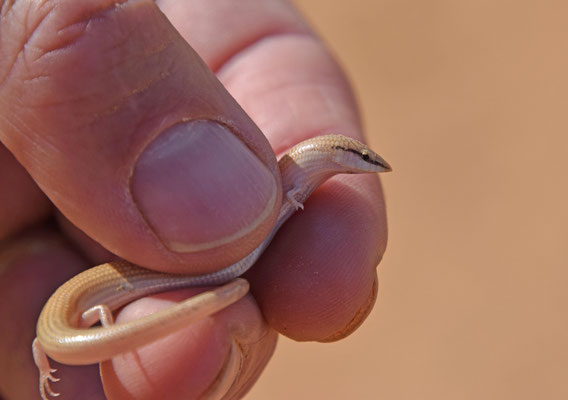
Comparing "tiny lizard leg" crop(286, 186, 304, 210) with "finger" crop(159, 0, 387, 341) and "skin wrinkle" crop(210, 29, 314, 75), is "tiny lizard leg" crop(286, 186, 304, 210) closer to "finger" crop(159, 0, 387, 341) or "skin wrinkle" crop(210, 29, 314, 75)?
"finger" crop(159, 0, 387, 341)

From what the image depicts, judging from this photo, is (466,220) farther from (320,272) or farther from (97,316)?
(97,316)

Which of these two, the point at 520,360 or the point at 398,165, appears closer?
the point at 520,360

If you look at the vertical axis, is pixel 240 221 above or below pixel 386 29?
above

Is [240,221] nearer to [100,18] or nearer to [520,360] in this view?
[100,18]

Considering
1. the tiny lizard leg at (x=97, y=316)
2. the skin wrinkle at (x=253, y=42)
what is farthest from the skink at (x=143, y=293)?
the skin wrinkle at (x=253, y=42)

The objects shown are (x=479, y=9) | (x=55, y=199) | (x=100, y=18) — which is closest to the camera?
(x=100, y=18)

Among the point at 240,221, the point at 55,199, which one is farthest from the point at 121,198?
the point at 240,221
